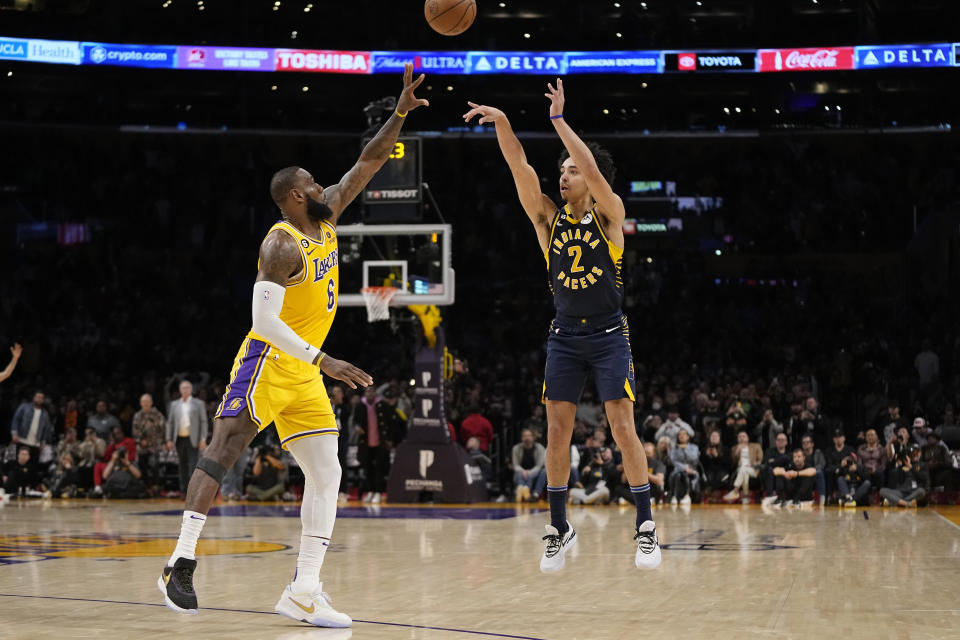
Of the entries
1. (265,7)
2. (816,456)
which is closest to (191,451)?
(816,456)

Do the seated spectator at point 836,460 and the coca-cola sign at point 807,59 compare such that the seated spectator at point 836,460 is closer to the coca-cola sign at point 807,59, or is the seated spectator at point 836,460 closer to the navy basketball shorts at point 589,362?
the navy basketball shorts at point 589,362

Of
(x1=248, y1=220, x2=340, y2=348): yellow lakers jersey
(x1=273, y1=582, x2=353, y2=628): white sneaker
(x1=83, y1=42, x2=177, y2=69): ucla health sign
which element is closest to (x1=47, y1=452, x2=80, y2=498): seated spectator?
(x1=83, y1=42, x2=177, y2=69): ucla health sign

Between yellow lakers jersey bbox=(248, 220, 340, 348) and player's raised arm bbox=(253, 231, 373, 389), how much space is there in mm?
121

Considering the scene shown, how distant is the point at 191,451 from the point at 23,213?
Answer: 13.2 m

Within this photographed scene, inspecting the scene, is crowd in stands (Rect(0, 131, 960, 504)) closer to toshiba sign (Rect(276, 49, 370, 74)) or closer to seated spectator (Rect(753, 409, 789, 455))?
seated spectator (Rect(753, 409, 789, 455))

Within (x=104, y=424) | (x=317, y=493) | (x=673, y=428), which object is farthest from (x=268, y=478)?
(x=317, y=493)

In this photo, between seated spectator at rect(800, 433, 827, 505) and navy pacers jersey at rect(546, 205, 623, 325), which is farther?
seated spectator at rect(800, 433, 827, 505)

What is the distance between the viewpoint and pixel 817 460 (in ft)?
52.6

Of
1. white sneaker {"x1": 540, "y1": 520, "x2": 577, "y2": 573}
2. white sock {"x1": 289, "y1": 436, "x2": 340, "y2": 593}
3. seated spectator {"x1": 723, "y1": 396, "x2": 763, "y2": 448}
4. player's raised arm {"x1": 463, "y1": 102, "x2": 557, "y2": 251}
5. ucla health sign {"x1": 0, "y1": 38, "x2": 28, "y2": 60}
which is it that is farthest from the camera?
ucla health sign {"x1": 0, "y1": 38, "x2": 28, "y2": 60}

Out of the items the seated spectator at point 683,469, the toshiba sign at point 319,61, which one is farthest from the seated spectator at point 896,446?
the toshiba sign at point 319,61

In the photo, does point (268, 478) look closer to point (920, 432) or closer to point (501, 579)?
point (920, 432)

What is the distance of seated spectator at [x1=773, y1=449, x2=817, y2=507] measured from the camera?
15.7 meters

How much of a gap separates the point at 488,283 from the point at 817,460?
1099 cm

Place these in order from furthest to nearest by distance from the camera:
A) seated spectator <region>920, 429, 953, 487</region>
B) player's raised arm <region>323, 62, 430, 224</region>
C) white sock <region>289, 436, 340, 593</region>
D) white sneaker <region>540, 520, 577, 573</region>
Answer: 1. seated spectator <region>920, 429, 953, 487</region>
2. white sneaker <region>540, 520, 577, 573</region>
3. player's raised arm <region>323, 62, 430, 224</region>
4. white sock <region>289, 436, 340, 593</region>
